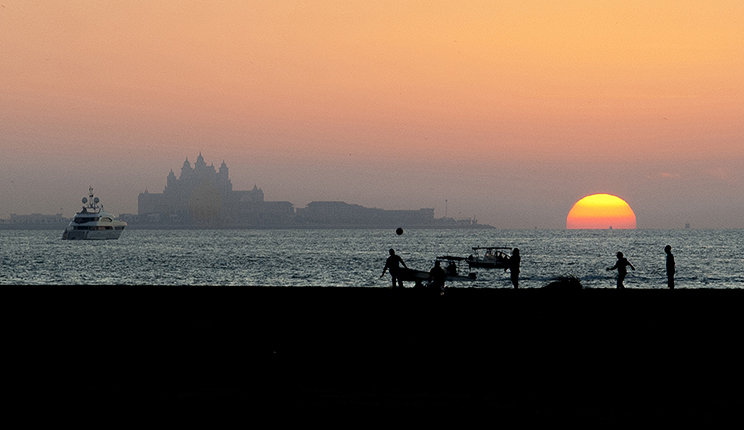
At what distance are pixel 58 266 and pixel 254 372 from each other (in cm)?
8528

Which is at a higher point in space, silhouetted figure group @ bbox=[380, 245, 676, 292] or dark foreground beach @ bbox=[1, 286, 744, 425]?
silhouetted figure group @ bbox=[380, 245, 676, 292]

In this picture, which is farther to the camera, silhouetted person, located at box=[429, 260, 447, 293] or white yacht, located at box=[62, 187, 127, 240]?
white yacht, located at box=[62, 187, 127, 240]

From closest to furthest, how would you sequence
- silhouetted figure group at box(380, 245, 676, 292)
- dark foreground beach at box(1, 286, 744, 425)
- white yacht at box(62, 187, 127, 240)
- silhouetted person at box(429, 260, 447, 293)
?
dark foreground beach at box(1, 286, 744, 425) → silhouetted person at box(429, 260, 447, 293) → silhouetted figure group at box(380, 245, 676, 292) → white yacht at box(62, 187, 127, 240)

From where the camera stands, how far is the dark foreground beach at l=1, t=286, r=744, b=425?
1131 cm

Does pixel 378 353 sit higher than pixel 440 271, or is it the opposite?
pixel 440 271

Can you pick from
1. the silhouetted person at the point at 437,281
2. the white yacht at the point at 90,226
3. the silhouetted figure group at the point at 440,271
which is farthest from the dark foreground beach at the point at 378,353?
the white yacht at the point at 90,226

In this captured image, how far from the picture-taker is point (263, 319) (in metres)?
18.2

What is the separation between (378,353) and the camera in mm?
15781

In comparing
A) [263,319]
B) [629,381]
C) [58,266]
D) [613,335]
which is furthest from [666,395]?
[58,266]

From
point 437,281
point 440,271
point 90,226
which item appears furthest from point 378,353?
point 90,226

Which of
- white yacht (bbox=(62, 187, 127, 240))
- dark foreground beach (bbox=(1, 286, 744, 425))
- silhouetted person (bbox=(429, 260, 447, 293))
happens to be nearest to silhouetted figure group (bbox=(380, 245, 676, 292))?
silhouetted person (bbox=(429, 260, 447, 293))

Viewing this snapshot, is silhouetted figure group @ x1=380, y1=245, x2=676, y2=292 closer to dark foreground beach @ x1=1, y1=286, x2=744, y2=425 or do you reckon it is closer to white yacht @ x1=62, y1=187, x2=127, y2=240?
dark foreground beach @ x1=1, y1=286, x2=744, y2=425

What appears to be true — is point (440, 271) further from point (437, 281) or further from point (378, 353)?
point (378, 353)

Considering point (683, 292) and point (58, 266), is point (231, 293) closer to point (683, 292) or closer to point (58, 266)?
point (683, 292)
